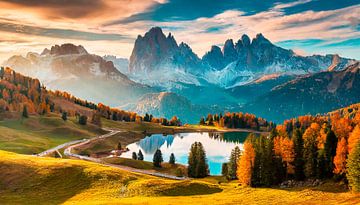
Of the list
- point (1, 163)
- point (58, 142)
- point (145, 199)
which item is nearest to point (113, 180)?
point (145, 199)

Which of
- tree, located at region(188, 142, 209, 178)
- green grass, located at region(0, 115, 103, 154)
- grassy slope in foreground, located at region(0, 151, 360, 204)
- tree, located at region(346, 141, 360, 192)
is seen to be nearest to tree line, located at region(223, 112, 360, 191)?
grassy slope in foreground, located at region(0, 151, 360, 204)

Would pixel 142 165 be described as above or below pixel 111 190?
below

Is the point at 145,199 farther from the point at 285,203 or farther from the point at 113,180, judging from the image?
the point at 285,203

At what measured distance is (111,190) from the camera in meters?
74.2

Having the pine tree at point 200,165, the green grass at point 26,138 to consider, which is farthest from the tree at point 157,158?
the green grass at point 26,138

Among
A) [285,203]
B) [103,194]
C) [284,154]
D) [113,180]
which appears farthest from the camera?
[284,154]

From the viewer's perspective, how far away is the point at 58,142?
593ft

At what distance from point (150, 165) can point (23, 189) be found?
218 ft

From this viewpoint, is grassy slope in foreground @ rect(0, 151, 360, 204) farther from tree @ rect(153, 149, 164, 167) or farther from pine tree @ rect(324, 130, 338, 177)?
tree @ rect(153, 149, 164, 167)

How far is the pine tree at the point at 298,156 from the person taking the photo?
90000 millimetres

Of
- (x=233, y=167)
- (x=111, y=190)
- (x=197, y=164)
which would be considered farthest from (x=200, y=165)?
(x=111, y=190)

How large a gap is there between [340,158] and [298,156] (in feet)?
37.9

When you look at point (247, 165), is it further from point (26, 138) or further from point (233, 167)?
point (26, 138)

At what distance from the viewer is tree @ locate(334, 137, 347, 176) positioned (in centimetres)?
8000
